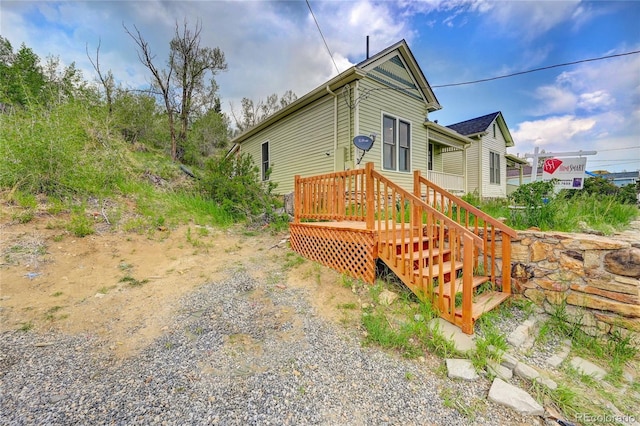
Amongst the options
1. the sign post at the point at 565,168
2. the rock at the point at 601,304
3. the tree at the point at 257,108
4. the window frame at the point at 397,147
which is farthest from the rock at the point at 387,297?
the tree at the point at 257,108

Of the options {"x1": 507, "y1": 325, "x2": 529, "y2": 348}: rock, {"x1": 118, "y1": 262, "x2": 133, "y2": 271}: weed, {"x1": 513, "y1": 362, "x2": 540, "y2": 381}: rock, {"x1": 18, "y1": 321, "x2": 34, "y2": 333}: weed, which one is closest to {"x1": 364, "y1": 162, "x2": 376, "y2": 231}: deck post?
{"x1": 507, "y1": 325, "x2": 529, "y2": 348}: rock

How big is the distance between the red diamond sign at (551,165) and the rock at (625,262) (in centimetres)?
310

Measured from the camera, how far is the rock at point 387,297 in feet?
9.92

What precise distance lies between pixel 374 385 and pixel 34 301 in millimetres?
3483

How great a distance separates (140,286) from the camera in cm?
322

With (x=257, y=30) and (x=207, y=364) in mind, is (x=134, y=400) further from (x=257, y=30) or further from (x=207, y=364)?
(x=257, y=30)

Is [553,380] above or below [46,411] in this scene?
below

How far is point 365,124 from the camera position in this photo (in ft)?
24.5

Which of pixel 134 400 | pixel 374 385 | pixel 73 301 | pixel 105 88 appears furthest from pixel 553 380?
pixel 105 88

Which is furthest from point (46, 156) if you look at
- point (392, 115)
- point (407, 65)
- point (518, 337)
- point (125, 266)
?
point (407, 65)

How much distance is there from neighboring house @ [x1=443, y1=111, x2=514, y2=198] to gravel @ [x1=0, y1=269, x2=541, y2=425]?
12634 mm

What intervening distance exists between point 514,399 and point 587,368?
3.78 ft

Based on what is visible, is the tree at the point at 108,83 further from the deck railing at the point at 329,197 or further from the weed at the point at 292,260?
the weed at the point at 292,260

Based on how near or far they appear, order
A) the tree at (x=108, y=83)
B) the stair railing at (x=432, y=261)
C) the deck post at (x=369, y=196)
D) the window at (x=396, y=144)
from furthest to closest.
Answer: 1. the tree at (x=108, y=83)
2. the window at (x=396, y=144)
3. the deck post at (x=369, y=196)
4. the stair railing at (x=432, y=261)
